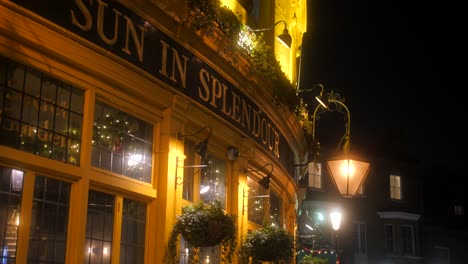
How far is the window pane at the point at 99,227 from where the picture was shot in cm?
749

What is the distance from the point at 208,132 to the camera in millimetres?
10297

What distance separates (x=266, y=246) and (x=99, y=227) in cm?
414

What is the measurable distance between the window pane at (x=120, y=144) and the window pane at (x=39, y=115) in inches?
18.3

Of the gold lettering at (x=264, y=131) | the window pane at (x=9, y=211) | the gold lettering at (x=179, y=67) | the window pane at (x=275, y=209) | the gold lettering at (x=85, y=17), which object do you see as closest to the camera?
the window pane at (x=9, y=211)

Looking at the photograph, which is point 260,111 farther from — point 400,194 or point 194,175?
point 400,194

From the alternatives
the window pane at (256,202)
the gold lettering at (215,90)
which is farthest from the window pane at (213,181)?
the window pane at (256,202)

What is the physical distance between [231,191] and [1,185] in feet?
18.5

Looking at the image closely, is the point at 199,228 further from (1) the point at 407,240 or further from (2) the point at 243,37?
(1) the point at 407,240

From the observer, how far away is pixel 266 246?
36.7 ft

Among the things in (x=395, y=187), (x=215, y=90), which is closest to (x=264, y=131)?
(x=215, y=90)

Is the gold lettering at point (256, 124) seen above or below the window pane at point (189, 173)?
above

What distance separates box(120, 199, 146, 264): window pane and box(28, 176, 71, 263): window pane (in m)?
1.26

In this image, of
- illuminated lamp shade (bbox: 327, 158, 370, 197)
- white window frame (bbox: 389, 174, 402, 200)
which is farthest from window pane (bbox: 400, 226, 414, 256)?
illuminated lamp shade (bbox: 327, 158, 370, 197)

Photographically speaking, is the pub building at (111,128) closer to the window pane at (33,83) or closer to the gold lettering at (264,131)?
the window pane at (33,83)
